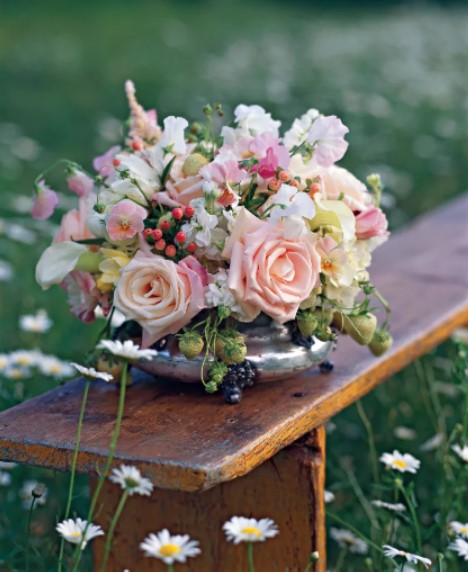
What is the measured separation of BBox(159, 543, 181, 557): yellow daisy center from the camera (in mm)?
1521

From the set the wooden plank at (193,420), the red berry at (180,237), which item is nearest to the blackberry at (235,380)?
the wooden plank at (193,420)

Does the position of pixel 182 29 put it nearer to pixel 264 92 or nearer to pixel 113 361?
pixel 264 92

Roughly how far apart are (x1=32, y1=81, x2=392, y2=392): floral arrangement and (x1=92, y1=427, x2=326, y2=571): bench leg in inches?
10.2

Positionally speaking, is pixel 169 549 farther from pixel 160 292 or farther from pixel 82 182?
pixel 82 182

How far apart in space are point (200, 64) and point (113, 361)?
904 cm

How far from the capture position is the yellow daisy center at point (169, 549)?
1521 millimetres

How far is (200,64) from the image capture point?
10688mm

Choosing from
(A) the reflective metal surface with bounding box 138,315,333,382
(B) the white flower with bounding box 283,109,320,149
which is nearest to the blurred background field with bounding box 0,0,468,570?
(A) the reflective metal surface with bounding box 138,315,333,382

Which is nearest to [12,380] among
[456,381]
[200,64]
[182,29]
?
[456,381]

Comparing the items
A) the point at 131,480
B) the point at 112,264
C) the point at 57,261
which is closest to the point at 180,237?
the point at 112,264

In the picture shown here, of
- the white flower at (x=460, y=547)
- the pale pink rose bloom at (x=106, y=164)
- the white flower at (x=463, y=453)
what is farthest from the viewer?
the white flower at (x=463, y=453)

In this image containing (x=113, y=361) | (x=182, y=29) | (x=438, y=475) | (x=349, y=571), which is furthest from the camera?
(x=182, y=29)

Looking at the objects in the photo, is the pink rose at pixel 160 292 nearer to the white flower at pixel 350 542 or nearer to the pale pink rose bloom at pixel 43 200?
the pale pink rose bloom at pixel 43 200

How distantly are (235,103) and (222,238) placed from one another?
615 centimetres
